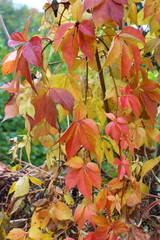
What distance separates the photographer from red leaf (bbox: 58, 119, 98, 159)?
63 centimetres

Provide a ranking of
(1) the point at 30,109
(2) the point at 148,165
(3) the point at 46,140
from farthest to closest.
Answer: (3) the point at 46,140 < (2) the point at 148,165 < (1) the point at 30,109

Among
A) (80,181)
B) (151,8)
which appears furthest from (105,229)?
(151,8)

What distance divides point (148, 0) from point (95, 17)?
202 millimetres

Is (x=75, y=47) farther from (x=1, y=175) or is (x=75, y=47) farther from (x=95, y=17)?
(x=1, y=175)

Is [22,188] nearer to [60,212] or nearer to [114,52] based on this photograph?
[60,212]

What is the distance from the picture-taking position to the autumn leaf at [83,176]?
25.8 inches

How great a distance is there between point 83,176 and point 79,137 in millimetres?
90

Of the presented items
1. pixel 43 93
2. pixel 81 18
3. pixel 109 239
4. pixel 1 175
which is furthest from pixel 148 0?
pixel 1 175

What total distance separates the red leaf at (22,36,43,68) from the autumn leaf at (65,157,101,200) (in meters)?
0.21

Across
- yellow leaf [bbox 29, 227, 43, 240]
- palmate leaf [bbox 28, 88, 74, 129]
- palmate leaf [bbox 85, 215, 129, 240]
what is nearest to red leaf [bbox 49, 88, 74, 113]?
palmate leaf [bbox 28, 88, 74, 129]

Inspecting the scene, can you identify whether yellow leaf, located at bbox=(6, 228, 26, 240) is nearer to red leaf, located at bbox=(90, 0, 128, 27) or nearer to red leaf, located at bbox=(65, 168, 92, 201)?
red leaf, located at bbox=(65, 168, 92, 201)

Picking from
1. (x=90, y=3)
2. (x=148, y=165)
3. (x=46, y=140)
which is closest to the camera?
(x=90, y=3)

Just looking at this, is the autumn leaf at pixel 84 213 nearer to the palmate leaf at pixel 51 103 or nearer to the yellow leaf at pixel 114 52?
the palmate leaf at pixel 51 103

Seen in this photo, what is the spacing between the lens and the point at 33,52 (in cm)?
58
